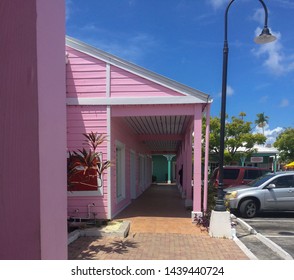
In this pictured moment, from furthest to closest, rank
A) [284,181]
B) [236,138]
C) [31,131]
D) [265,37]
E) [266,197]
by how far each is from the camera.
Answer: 1. [236,138]
2. [284,181]
3. [266,197]
4. [265,37]
5. [31,131]

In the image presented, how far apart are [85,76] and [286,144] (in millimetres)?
32885

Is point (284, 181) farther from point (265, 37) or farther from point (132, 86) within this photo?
point (132, 86)

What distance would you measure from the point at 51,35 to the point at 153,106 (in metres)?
6.47

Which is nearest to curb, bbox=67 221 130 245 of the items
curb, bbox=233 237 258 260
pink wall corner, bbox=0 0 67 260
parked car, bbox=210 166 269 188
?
curb, bbox=233 237 258 260

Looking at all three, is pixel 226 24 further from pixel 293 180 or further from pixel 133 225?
pixel 293 180

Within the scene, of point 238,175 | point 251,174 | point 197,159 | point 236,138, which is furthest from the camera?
point 236,138

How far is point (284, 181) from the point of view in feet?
36.9

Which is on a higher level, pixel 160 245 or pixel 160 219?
pixel 160 245

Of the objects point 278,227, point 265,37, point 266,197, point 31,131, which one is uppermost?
point 265,37

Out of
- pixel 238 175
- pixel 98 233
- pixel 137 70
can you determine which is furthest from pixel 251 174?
pixel 98 233

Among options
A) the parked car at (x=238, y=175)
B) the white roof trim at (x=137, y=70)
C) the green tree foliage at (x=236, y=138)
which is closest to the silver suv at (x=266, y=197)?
the parked car at (x=238, y=175)

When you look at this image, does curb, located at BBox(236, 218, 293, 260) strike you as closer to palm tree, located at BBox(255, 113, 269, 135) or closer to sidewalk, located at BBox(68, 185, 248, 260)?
sidewalk, located at BBox(68, 185, 248, 260)

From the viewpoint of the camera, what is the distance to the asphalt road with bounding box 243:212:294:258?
7.30 m
